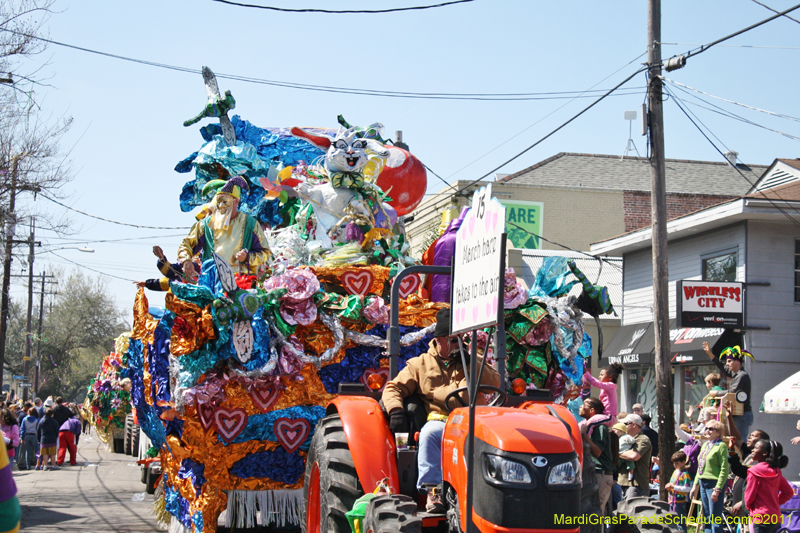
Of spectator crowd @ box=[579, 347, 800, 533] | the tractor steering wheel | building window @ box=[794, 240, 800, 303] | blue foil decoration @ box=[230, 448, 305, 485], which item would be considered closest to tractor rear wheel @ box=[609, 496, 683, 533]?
spectator crowd @ box=[579, 347, 800, 533]

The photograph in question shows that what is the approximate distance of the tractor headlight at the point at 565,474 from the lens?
398cm

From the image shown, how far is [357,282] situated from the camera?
26.5 ft

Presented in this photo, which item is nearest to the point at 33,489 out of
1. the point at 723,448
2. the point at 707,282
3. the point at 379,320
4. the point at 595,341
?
the point at 379,320

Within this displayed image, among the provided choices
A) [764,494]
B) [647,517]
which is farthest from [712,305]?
[647,517]

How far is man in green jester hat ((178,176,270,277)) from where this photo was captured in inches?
328

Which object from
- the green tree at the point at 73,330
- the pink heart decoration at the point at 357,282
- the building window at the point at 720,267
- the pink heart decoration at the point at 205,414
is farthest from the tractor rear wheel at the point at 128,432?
the green tree at the point at 73,330

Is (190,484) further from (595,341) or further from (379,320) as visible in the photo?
(595,341)

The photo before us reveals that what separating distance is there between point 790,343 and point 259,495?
1171 centimetres

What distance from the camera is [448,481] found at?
4613 millimetres

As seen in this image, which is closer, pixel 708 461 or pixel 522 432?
pixel 522 432

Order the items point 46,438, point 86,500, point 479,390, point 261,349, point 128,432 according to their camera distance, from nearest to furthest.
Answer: point 479,390, point 261,349, point 86,500, point 128,432, point 46,438

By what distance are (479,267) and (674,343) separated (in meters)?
14.1

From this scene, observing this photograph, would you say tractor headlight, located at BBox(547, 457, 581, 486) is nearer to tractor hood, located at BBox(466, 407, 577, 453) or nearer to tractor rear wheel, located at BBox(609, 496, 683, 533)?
tractor hood, located at BBox(466, 407, 577, 453)

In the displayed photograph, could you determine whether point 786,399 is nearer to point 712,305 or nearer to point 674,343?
point 712,305
